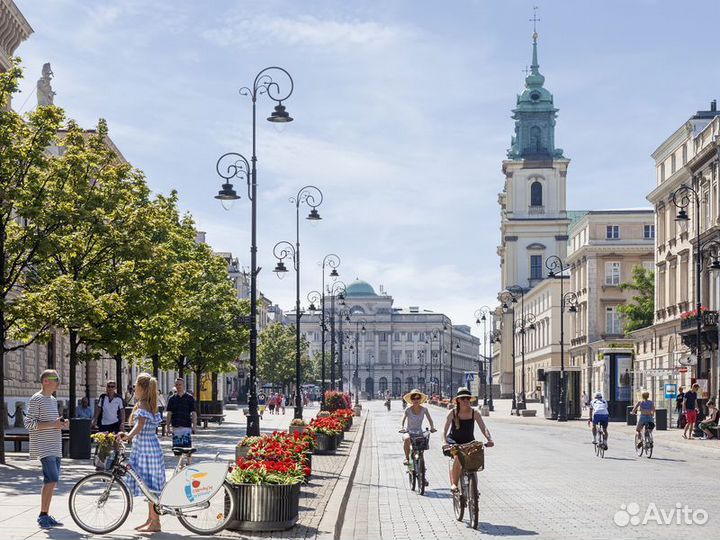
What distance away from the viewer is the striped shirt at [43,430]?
44.8ft

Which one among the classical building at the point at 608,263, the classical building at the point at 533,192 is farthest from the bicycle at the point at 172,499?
the classical building at the point at 533,192

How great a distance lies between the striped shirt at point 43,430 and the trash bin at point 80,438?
1240 centimetres

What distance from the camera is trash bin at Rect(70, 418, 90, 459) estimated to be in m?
26.0

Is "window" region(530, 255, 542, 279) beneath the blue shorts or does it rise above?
above

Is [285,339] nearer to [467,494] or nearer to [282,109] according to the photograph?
[282,109]

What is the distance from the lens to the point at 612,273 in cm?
9312

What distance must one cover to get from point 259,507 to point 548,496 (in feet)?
22.9

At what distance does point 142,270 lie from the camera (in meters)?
31.0

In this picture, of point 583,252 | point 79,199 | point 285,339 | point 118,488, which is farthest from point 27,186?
point 285,339

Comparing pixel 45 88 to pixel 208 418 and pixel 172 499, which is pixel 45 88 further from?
pixel 172 499

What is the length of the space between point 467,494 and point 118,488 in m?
4.49

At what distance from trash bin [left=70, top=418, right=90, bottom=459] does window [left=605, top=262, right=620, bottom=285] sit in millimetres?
71440

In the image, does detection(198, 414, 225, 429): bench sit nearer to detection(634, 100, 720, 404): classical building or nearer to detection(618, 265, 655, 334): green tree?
detection(634, 100, 720, 404): classical building

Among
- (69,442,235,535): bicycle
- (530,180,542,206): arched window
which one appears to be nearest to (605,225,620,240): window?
(530,180,542,206): arched window
